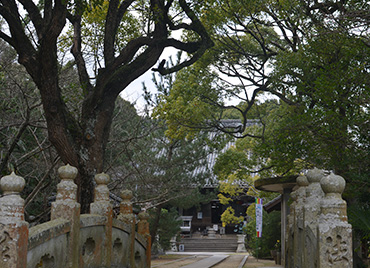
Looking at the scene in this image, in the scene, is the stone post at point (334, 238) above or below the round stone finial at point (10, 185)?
below

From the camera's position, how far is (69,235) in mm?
5621

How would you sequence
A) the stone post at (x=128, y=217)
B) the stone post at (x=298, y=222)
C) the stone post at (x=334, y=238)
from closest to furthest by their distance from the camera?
the stone post at (x=334, y=238) → the stone post at (x=298, y=222) → the stone post at (x=128, y=217)

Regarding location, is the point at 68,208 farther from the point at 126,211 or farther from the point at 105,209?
the point at 126,211

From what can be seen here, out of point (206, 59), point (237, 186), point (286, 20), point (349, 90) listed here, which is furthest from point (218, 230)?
point (349, 90)

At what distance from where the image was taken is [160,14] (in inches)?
339

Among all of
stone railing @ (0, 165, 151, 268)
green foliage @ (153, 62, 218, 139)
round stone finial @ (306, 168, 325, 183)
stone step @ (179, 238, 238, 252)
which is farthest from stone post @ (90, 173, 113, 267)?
stone step @ (179, 238, 238, 252)

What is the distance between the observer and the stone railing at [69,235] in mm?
4156

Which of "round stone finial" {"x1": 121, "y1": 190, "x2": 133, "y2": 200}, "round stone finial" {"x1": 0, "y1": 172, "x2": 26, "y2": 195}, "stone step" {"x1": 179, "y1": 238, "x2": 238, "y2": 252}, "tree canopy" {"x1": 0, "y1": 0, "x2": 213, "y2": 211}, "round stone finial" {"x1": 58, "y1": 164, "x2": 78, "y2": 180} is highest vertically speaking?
"tree canopy" {"x1": 0, "y1": 0, "x2": 213, "y2": 211}

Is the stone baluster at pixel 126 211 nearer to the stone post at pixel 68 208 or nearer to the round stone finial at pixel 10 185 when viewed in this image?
the stone post at pixel 68 208

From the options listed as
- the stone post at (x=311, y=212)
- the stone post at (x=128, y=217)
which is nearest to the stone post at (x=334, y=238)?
the stone post at (x=311, y=212)

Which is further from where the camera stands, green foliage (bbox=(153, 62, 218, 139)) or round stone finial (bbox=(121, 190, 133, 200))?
green foliage (bbox=(153, 62, 218, 139))

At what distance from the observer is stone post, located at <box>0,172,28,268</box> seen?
162 inches

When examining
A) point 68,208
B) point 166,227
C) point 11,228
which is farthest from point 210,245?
point 11,228

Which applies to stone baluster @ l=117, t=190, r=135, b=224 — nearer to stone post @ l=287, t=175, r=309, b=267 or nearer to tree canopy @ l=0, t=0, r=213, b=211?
tree canopy @ l=0, t=0, r=213, b=211
